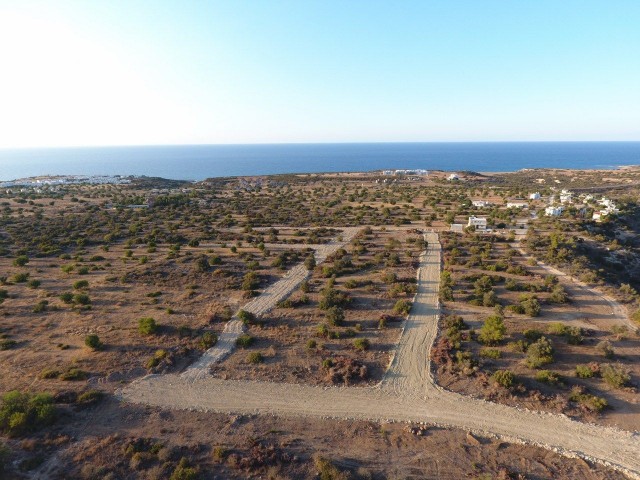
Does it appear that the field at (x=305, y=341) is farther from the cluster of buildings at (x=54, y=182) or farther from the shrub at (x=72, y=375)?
the cluster of buildings at (x=54, y=182)

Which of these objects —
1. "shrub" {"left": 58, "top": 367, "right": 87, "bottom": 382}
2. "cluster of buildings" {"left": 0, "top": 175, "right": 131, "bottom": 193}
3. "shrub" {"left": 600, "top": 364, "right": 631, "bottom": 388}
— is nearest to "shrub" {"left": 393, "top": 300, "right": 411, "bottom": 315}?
"shrub" {"left": 600, "top": 364, "right": 631, "bottom": 388}

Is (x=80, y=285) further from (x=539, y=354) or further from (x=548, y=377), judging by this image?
(x=548, y=377)

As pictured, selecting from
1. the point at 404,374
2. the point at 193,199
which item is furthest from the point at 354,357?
the point at 193,199

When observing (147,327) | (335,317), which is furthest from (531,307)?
(147,327)

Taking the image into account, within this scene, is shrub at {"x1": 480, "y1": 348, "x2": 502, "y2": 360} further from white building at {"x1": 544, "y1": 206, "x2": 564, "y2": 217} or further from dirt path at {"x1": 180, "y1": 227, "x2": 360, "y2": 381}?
white building at {"x1": 544, "y1": 206, "x2": 564, "y2": 217}

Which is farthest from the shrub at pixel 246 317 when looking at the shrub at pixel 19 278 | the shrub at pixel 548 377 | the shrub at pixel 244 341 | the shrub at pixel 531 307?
the shrub at pixel 19 278
